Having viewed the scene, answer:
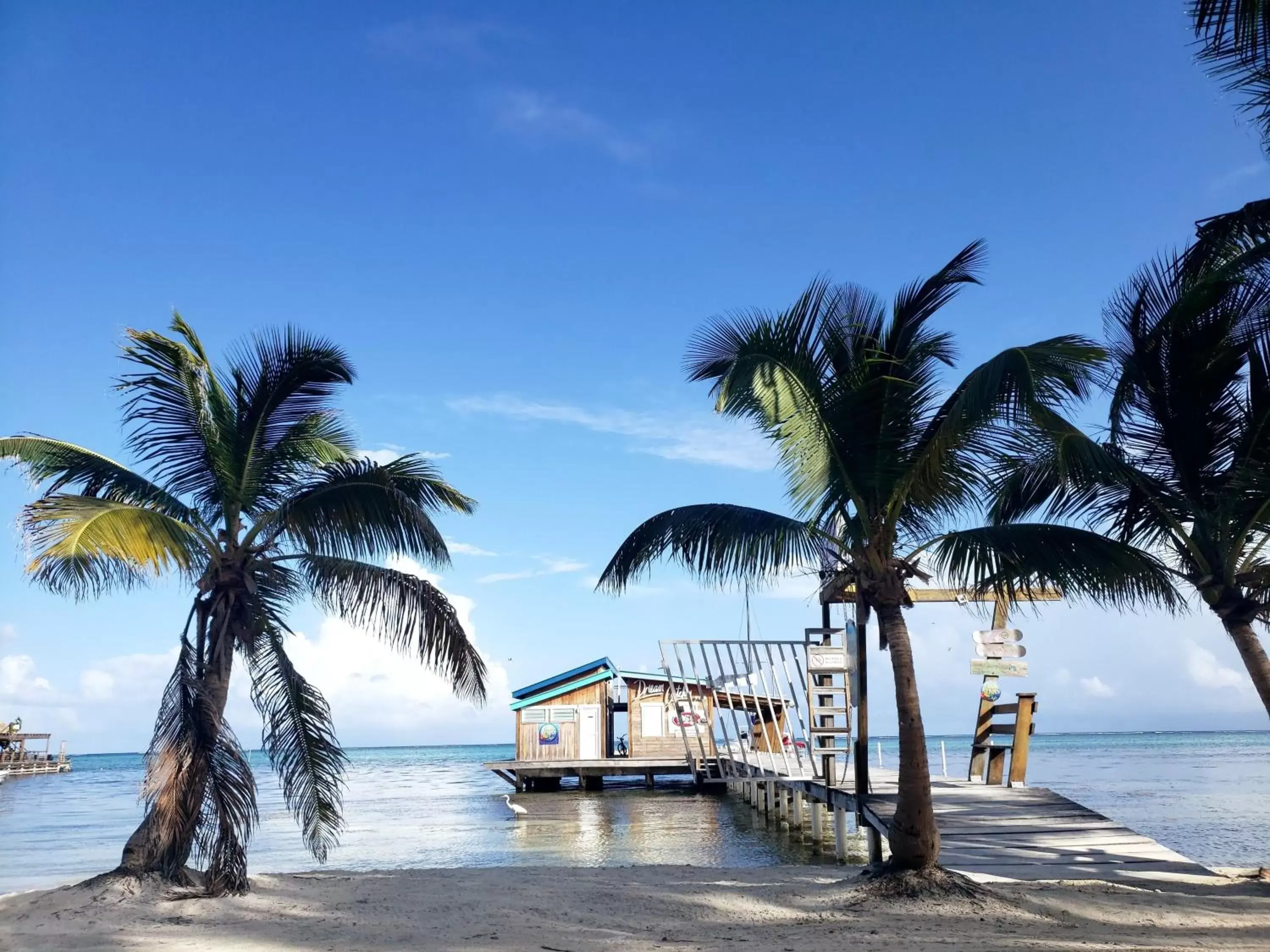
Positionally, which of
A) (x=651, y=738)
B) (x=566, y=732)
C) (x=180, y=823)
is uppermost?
(x=566, y=732)

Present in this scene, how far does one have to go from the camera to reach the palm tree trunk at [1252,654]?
28.1 ft

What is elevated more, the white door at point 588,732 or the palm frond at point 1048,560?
the palm frond at point 1048,560

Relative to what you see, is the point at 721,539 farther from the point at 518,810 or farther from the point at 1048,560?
the point at 518,810

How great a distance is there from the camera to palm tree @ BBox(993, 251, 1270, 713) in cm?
848

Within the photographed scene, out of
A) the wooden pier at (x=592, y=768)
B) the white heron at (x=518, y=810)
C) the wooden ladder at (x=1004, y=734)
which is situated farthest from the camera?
the wooden pier at (x=592, y=768)

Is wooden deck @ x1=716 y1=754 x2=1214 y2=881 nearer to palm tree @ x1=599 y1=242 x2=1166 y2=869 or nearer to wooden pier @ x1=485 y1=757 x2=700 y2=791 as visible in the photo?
palm tree @ x1=599 y1=242 x2=1166 y2=869

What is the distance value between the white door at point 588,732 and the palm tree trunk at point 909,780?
20.5 meters

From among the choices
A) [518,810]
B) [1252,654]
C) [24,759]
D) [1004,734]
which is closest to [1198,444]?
[1252,654]

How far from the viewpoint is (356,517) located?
9641 millimetres

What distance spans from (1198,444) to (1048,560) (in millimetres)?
2144

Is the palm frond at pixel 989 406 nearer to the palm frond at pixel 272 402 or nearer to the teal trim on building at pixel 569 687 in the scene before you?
the palm frond at pixel 272 402

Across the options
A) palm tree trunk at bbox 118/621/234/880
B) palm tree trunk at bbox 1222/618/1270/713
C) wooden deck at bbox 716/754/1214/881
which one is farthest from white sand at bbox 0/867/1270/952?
palm tree trunk at bbox 1222/618/1270/713

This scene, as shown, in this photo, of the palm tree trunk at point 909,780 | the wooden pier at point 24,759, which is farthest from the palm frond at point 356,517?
the wooden pier at point 24,759

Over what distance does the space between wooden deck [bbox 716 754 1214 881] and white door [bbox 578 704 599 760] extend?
15040 millimetres
